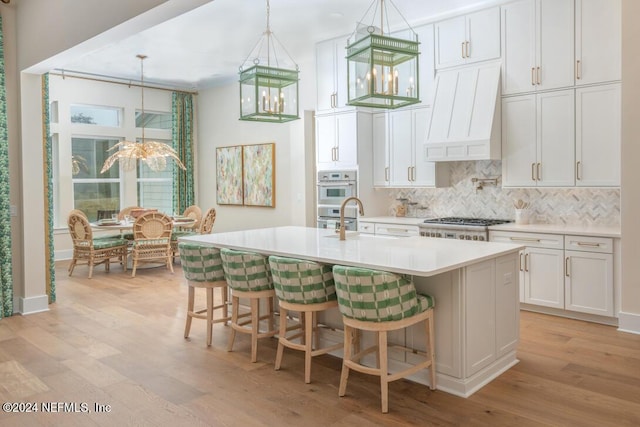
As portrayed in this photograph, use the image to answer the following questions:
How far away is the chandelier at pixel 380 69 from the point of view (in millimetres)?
3486

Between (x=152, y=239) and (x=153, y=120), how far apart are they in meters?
3.31

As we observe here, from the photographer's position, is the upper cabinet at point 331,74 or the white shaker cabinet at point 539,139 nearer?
the white shaker cabinet at point 539,139

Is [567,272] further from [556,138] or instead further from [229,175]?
[229,175]

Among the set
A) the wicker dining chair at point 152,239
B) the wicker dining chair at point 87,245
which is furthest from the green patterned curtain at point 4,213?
the wicker dining chair at point 152,239

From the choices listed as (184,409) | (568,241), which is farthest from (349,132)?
(184,409)

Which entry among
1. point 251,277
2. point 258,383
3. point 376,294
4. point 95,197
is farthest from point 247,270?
point 95,197

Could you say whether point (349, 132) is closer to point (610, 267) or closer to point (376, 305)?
point (610, 267)

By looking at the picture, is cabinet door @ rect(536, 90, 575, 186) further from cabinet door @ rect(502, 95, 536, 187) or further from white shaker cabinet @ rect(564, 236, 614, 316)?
white shaker cabinet @ rect(564, 236, 614, 316)

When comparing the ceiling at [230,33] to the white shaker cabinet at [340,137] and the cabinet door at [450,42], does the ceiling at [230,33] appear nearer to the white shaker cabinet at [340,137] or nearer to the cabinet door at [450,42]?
the cabinet door at [450,42]

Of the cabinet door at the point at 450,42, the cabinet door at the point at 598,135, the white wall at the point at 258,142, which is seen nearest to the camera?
the cabinet door at the point at 598,135

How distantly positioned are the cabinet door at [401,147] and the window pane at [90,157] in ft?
18.2

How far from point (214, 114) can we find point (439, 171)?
542 centimetres

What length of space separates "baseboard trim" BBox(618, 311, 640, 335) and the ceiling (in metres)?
3.43

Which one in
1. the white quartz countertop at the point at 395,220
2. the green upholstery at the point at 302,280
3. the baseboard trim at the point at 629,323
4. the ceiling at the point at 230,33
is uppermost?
the ceiling at the point at 230,33
